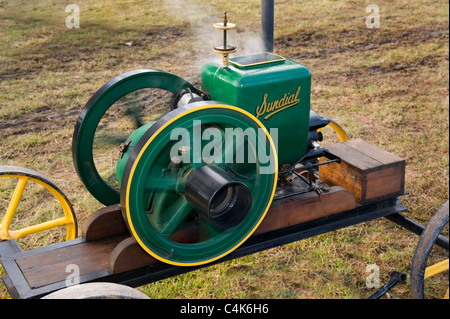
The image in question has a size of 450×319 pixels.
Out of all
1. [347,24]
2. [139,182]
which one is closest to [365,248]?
[139,182]

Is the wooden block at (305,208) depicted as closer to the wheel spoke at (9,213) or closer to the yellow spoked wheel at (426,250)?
the yellow spoked wheel at (426,250)

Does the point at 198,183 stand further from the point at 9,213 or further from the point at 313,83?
the point at 313,83

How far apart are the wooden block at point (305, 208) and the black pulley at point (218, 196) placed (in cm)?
22

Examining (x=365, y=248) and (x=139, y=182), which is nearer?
(x=139, y=182)

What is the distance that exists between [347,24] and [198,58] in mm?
1991

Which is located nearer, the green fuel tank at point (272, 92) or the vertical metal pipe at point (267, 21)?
the green fuel tank at point (272, 92)

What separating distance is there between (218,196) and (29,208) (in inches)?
61.5

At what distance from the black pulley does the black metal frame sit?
22 centimetres

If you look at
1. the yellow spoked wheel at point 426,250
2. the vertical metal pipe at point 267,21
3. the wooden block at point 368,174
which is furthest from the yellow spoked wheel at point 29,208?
the yellow spoked wheel at point 426,250

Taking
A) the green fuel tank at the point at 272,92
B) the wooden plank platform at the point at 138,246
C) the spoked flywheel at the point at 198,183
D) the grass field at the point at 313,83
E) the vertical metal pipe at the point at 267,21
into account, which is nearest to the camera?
the spoked flywheel at the point at 198,183

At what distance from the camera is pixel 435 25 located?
21.9 feet

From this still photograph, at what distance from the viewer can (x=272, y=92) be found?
7.10 ft

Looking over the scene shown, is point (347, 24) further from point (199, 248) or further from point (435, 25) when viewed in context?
point (199, 248)

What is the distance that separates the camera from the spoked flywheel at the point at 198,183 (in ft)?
6.09
